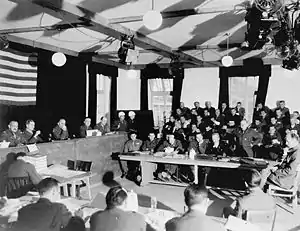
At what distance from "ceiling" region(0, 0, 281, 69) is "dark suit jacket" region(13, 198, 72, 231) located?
366cm

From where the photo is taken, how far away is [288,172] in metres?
6.33

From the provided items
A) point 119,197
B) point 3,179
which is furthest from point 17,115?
point 119,197

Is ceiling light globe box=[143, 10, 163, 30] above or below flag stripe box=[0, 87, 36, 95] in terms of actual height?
above

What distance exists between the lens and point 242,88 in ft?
Answer: 45.4

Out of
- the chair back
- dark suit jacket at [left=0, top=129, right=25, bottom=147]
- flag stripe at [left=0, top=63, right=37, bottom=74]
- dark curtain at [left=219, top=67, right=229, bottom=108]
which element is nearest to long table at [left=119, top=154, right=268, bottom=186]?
the chair back

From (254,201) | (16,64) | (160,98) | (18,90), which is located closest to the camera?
(254,201)

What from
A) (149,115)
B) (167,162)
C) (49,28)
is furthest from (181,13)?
(149,115)

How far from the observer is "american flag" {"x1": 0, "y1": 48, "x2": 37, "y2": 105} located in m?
9.59

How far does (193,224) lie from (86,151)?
5562 millimetres

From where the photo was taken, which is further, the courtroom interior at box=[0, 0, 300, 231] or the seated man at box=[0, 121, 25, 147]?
the seated man at box=[0, 121, 25, 147]

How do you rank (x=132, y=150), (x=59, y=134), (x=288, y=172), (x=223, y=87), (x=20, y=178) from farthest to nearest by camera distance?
(x=223, y=87)
(x=59, y=134)
(x=132, y=150)
(x=288, y=172)
(x=20, y=178)

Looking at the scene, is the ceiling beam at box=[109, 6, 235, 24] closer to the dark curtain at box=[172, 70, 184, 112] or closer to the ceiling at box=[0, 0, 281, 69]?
the ceiling at box=[0, 0, 281, 69]

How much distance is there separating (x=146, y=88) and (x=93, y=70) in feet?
9.21

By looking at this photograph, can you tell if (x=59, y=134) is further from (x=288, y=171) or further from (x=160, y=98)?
(x=160, y=98)
